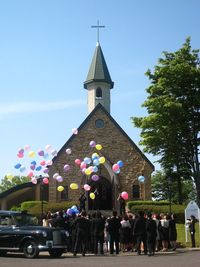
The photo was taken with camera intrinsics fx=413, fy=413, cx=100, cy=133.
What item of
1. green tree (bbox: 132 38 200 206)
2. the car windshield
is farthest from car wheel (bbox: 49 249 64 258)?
green tree (bbox: 132 38 200 206)

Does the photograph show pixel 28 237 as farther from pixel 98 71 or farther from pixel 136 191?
pixel 98 71

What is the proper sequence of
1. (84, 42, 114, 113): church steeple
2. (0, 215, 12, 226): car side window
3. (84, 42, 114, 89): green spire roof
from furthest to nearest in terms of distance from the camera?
(84, 42, 114, 89): green spire roof → (84, 42, 114, 113): church steeple → (0, 215, 12, 226): car side window

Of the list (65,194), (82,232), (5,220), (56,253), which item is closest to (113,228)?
(82,232)

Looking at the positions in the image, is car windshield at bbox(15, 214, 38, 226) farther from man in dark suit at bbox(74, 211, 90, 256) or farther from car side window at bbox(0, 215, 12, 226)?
man in dark suit at bbox(74, 211, 90, 256)

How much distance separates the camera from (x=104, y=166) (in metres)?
38.4

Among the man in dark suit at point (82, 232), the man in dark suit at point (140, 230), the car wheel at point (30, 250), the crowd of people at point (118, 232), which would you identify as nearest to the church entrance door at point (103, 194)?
the crowd of people at point (118, 232)

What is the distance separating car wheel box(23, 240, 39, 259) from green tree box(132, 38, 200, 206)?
1588cm

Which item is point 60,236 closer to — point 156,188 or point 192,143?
point 192,143

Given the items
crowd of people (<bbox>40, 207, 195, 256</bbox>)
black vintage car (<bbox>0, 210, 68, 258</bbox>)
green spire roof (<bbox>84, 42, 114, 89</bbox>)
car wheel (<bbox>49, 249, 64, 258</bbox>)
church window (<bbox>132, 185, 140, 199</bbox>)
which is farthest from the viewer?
green spire roof (<bbox>84, 42, 114, 89</bbox>)

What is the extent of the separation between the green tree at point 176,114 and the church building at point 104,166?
26.1 feet

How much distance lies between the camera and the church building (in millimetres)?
37784

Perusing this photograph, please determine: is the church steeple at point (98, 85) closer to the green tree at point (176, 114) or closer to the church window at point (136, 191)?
the church window at point (136, 191)

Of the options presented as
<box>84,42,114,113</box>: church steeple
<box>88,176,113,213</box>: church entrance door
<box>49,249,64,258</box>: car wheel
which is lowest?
<box>49,249,64,258</box>: car wheel

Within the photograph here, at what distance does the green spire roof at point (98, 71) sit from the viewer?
158ft
